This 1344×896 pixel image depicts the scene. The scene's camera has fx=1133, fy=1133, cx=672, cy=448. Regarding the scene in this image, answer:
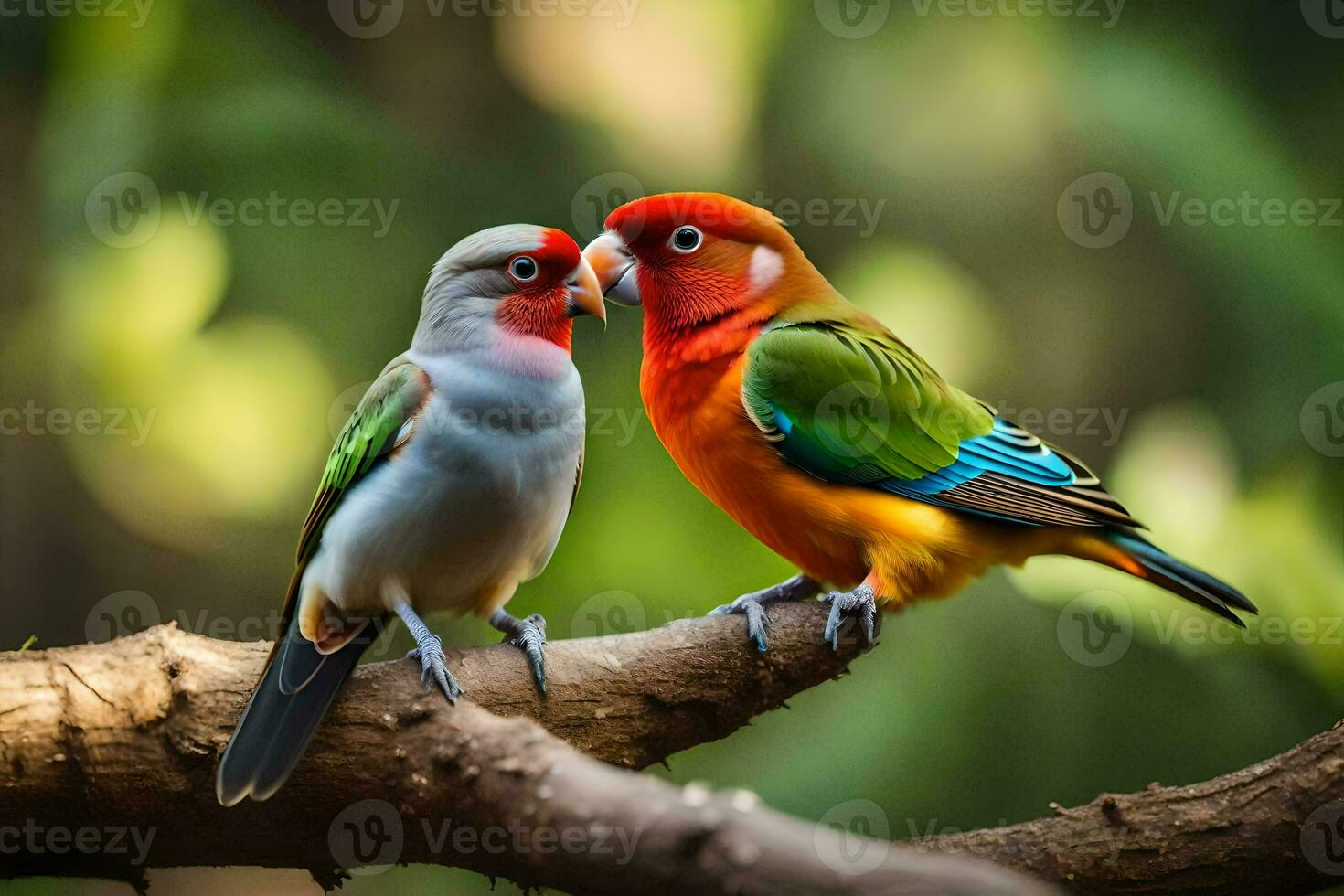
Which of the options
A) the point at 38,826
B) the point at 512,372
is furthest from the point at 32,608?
the point at 512,372

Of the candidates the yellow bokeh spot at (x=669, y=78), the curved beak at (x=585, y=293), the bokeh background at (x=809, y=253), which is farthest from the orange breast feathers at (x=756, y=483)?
the yellow bokeh spot at (x=669, y=78)

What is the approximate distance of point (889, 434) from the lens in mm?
2754

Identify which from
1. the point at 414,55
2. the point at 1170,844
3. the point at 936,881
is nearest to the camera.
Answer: the point at 936,881

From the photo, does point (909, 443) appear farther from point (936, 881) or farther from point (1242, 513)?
point (1242, 513)

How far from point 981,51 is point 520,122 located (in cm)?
206

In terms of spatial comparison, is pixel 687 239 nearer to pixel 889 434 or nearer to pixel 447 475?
pixel 889 434

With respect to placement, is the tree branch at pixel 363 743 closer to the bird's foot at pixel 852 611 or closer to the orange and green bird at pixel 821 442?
the bird's foot at pixel 852 611

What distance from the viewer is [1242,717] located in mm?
4402

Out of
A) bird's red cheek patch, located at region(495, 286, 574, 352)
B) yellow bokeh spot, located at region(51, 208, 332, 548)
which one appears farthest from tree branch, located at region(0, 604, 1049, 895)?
yellow bokeh spot, located at region(51, 208, 332, 548)

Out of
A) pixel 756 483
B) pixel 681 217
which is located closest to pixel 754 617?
pixel 756 483

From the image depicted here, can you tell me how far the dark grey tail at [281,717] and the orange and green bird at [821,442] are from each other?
2.95 feet

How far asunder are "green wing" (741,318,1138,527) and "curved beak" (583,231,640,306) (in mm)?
345

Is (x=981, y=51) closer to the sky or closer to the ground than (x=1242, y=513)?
closer to the sky

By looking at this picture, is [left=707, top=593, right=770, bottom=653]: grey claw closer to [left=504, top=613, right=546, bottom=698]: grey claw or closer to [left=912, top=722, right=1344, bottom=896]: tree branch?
[left=504, top=613, right=546, bottom=698]: grey claw
